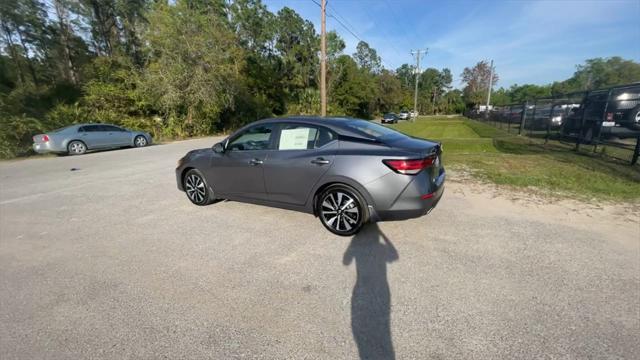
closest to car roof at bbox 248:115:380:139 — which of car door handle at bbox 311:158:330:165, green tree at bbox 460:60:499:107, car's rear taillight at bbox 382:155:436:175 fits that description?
car door handle at bbox 311:158:330:165

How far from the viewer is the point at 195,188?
4.95m

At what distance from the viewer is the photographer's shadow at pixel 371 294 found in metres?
1.98

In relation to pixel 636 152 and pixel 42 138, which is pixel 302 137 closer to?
pixel 636 152

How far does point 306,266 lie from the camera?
2.98 m

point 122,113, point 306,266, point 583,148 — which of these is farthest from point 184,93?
point 583,148

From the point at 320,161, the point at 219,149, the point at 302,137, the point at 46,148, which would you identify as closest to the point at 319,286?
the point at 320,161

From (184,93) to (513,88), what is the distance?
122140 millimetres

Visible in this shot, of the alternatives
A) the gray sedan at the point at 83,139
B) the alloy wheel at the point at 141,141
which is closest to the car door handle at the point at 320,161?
the gray sedan at the point at 83,139

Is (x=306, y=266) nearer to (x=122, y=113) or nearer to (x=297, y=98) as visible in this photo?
(x=122, y=113)

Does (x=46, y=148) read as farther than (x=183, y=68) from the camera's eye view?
No

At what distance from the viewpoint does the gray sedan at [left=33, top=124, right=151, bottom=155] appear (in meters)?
11.6

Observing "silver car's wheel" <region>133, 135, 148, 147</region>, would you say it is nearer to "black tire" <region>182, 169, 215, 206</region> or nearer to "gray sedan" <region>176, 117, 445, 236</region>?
"black tire" <region>182, 169, 215, 206</region>

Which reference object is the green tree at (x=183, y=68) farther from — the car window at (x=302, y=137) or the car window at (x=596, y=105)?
the car window at (x=596, y=105)

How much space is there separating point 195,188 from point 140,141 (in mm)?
12721
